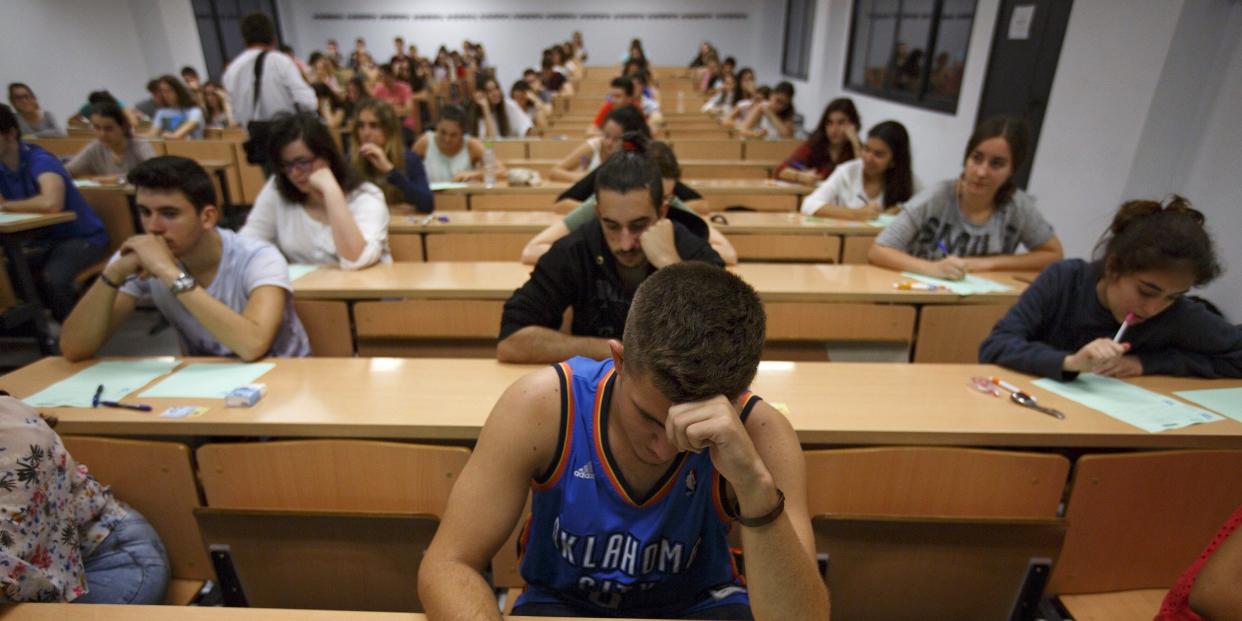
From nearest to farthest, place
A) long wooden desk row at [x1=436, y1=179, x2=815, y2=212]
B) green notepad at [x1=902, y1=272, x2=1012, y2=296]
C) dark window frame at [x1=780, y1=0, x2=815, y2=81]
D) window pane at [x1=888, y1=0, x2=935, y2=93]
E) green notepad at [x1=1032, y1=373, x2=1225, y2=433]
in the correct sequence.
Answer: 1. green notepad at [x1=1032, y1=373, x2=1225, y2=433]
2. green notepad at [x1=902, y1=272, x2=1012, y2=296]
3. long wooden desk row at [x1=436, y1=179, x2=815, y2=212]
4. window pane at [x1=888, y1=0, x2=935, y2=93]
5. dark window frame at [x1=780, y1=0, x2=815, y2=81]

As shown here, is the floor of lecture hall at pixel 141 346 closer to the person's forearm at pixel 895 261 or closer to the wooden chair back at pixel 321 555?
the person's forearm at pixel 895 261

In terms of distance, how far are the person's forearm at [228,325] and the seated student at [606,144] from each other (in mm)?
1703

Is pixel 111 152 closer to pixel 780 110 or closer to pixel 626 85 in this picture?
pixel 626 85

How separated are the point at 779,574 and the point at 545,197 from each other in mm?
3249

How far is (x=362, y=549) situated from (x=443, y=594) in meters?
0.41

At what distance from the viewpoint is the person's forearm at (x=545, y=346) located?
1.62 meters

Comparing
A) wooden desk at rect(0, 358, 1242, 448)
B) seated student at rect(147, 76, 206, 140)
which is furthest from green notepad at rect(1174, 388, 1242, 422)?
seated student at rect(147, 76, 206, 140)

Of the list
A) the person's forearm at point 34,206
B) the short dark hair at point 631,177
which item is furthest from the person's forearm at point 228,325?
the person's forearm at point 34,206

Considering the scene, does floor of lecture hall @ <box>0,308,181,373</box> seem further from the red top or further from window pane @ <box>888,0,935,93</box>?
window pane @ <box>888,0,935,93</box>

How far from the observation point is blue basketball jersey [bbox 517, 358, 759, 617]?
960 millimetres

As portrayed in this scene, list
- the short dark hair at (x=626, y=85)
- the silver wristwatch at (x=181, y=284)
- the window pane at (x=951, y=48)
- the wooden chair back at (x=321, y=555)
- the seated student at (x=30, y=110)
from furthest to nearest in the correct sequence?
the seated student at (x=30, y=110), the short dark hair at (x=626, y=85), the window pane at (x=951, y=48), the silver wristwatch at (x=181, y=284), the wooden chair back at (x=321, y=555)

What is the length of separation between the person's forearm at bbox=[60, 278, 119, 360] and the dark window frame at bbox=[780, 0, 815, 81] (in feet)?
33.1

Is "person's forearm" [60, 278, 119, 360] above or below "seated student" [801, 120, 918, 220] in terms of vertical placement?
below

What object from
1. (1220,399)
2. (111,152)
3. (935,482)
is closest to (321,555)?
(935,482)
